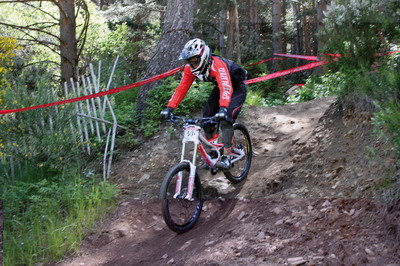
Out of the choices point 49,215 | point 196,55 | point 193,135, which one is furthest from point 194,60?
point 49,215

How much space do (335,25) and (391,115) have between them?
2792 mm

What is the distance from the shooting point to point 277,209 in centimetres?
463

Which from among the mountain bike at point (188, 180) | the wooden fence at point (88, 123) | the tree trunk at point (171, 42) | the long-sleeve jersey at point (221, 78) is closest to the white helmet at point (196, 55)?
the long-sleeve jersey at point (221, 78)

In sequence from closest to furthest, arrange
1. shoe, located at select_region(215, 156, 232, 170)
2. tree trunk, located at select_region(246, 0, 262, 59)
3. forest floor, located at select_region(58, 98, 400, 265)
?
forest floor, located at select_region(58, 98, 400, 265) < shoe, located at select_region(215, 156, 232, 170) < tree trunk, located at select_region(246, 0, 262, 59)

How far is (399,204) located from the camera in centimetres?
355

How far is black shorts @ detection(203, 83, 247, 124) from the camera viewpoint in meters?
5.57

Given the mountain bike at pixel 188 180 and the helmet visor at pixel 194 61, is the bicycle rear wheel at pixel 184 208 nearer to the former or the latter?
the mountain bike at pixel 188 180

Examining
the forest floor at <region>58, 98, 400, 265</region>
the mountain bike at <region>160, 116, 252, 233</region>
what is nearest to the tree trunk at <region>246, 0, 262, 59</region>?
the forest floor at <region>58, 98, 400, 265</region>

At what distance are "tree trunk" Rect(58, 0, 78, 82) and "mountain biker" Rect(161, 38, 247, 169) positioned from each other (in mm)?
4083

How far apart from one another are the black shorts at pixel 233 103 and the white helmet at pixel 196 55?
58cm

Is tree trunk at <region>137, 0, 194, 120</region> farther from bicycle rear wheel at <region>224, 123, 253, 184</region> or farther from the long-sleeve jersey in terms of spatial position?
the long-sleeve jersey

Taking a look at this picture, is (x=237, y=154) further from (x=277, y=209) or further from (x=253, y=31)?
(x=253, y=31)

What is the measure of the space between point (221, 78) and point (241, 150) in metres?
1.35

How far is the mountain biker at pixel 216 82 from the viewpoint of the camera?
517 cm
